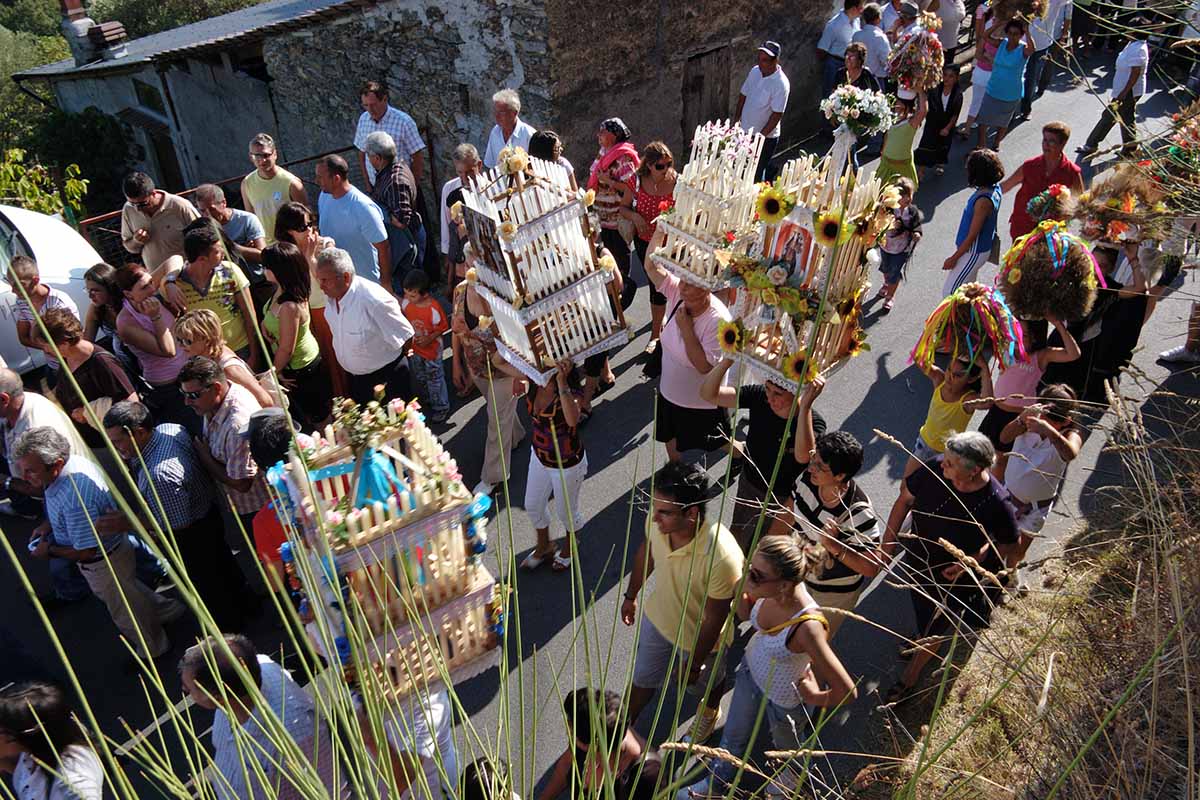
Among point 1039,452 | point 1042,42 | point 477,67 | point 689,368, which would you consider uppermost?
point 477,67

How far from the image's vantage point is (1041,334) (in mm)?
5566

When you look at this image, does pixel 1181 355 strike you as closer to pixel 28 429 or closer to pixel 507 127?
pixel 507 127

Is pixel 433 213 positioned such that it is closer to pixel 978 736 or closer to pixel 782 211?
pixel 782 211

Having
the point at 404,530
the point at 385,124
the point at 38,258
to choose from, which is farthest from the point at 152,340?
the point at 385,124

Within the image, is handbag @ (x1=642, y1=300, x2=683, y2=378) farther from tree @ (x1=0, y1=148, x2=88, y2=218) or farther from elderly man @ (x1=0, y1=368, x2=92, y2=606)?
tree @ (x1=0, y1=148, x2=88, y2=218)

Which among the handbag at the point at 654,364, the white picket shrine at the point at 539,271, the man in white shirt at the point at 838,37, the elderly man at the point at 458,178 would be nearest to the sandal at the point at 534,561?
the white picket shrine at the point at 539,271

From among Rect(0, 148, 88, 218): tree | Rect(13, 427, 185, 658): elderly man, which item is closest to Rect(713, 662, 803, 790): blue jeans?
Rect(13, 427, 185, 658): elderly man

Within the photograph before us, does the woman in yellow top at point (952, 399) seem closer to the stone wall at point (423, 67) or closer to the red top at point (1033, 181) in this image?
the red top at point (1033, 181)

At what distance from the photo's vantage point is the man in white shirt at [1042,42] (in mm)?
11227

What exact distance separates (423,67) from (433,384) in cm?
511

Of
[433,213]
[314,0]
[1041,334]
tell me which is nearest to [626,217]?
[1041,334]

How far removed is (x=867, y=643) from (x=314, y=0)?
12710 mm

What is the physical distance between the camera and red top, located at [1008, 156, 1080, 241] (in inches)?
291

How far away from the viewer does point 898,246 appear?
25.3 feet
